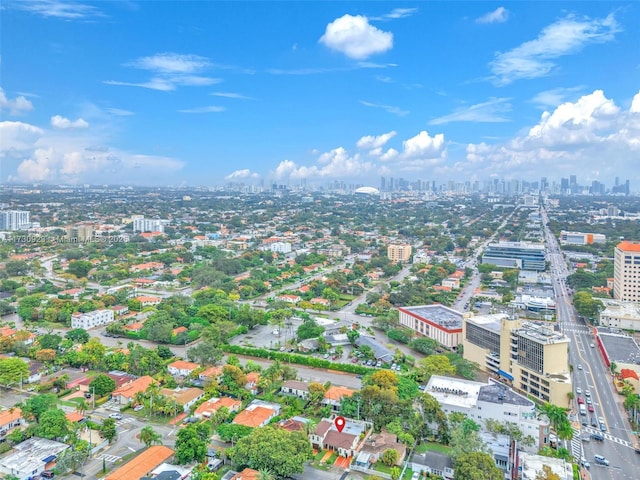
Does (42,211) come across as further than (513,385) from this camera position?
Yes

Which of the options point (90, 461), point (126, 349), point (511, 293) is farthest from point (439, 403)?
point (511, 293)

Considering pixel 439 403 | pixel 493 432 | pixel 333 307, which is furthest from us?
pixel 333 307

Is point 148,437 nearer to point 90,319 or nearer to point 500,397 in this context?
point 500,397

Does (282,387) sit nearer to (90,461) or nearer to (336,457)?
(336,457)

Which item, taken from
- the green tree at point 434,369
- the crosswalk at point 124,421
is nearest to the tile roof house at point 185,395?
the crosswalk at point 124,421

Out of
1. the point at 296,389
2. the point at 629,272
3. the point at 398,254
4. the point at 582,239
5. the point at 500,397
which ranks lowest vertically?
the point at 296,389

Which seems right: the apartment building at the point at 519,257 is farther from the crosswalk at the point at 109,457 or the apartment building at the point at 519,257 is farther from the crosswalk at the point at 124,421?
the crosswalk at the point at 109,457

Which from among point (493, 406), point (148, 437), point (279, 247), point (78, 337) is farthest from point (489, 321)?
point (279, 247)
